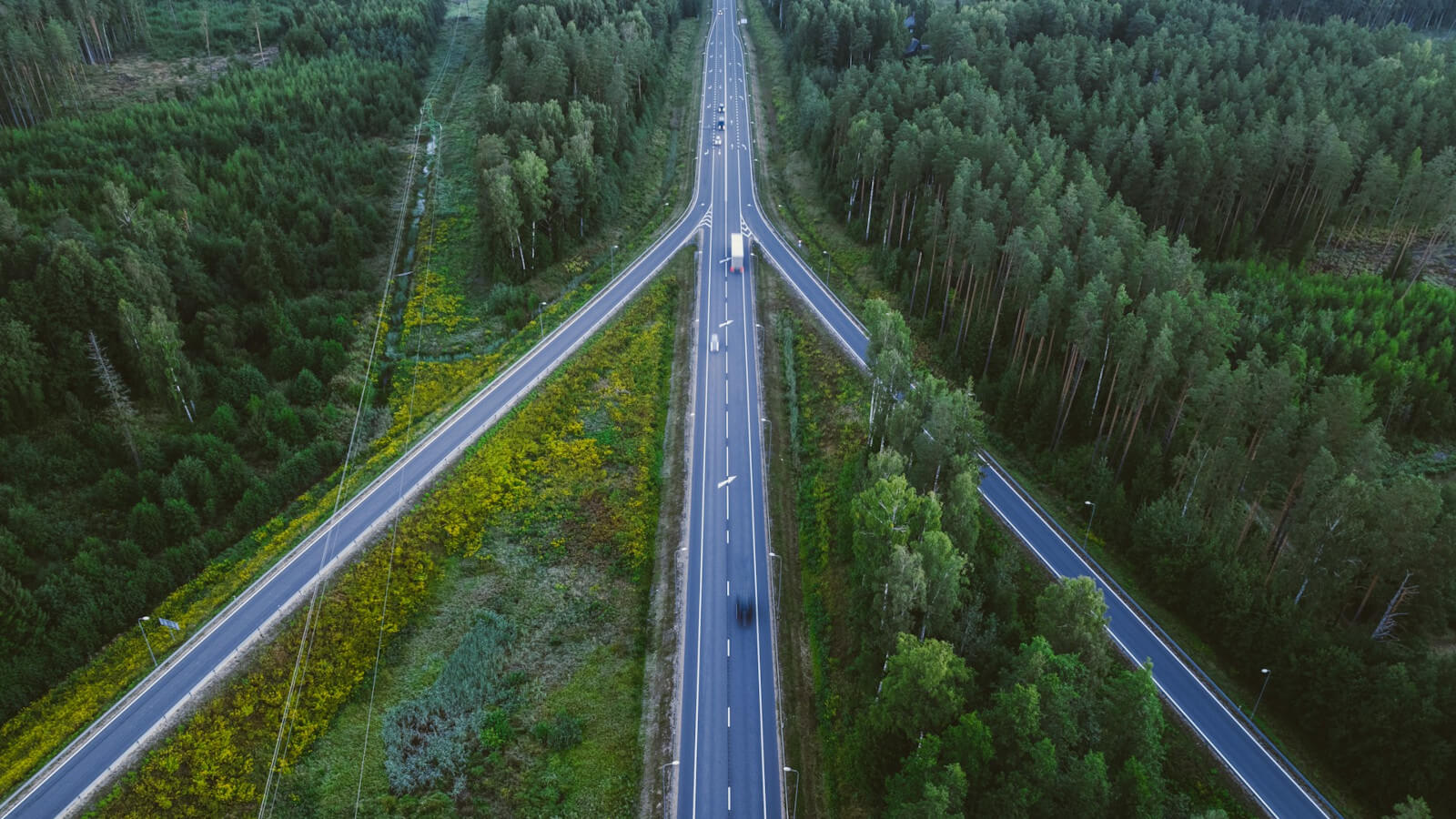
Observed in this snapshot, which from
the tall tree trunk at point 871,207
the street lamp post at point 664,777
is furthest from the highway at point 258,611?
the tall tree trunk at point 871,207

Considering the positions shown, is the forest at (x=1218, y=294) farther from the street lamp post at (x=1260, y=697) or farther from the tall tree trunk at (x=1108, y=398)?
the street lamp post at (x=1260, y=697)

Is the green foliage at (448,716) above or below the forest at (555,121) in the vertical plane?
below

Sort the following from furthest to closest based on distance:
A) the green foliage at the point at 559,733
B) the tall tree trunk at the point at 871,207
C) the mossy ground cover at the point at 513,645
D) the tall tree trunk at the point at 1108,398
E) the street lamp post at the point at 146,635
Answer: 1. the tall tree trunk at the point at 871,207
2. the tall tree trunk at the point at 1108,398
3. the green foliage at the point at 559,733
4. the street lamp post at the point at 146,635
5. the mossy ground cover at the point at 513,645

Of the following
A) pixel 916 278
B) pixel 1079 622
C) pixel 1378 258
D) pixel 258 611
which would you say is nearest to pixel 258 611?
pixel 258 611

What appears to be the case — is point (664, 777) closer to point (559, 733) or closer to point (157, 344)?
point (559, 733)

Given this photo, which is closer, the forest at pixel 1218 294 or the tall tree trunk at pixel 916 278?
the forest at pixel 1218 294

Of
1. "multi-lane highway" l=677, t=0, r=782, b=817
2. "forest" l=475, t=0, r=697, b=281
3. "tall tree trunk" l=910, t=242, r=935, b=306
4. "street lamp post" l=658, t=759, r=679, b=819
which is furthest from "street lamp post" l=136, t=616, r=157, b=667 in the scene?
"tall tree trunk" l=910, t=242, r=935, b=306

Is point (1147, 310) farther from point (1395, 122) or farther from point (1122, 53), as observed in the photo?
point (1122, 53)
